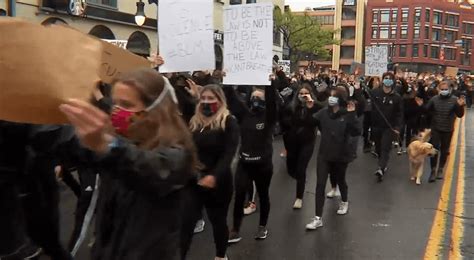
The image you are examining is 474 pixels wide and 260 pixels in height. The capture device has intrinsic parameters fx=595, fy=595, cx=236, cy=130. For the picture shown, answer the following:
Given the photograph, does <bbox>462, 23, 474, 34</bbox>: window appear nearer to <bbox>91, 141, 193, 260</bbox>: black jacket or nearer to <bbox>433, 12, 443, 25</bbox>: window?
<bbox>433, 12, 443, 25</bbox>: window

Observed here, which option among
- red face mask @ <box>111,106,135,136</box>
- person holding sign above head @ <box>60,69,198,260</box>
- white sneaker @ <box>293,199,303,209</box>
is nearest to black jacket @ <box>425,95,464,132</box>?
white sneaker @ <box>293,199,303,209</box>

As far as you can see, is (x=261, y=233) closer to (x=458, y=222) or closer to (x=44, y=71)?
(x=458, y=222)

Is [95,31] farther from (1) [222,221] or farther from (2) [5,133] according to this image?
(2) [5,133]

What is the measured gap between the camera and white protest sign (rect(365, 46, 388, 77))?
1622 centimetres

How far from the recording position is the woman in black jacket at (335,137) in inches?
282

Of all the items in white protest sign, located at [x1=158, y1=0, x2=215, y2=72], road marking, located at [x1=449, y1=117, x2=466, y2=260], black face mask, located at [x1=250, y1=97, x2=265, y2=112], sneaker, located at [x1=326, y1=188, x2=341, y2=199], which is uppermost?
white protest sign, located at [x1=158, y1=0, x2=215, y2=72]

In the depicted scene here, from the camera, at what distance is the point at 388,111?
1096 cm

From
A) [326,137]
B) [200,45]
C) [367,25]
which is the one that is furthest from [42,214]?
[367,25]

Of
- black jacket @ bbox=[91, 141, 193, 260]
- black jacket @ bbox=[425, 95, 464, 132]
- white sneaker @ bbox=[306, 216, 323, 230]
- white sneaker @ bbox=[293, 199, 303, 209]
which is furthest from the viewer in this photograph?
black jacket @ bbox=[425, 95, 464, 132]

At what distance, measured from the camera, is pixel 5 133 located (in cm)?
317

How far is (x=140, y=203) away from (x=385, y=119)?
8.95 metres

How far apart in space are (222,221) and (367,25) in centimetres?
10662

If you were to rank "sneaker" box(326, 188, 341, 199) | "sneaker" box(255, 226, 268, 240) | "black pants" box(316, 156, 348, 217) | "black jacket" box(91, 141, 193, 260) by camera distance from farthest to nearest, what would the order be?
"sneaker" box(326, 188, 341, 199) < "black pants" box(316, 156, 348, 217) < "sneaker" box(255, 226, 268, 240) < "black jacket" box(91, 141, 193, 260)

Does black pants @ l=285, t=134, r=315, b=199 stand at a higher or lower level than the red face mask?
lower
